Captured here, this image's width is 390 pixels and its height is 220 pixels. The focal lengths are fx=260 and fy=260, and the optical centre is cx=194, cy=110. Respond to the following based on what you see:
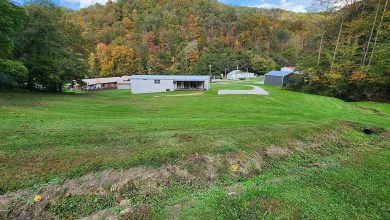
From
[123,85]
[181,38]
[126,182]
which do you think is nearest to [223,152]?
[126,182]

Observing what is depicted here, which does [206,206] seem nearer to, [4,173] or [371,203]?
[371,203]

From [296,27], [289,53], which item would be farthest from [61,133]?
[296,27]

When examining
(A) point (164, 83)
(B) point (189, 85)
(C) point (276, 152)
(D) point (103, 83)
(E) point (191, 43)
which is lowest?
(D) point (103, 83)

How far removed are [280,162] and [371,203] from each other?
8.54 ft

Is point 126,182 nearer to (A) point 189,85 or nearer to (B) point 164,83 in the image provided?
(B) point 164,83

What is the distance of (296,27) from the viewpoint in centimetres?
12244

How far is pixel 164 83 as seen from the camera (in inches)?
1585

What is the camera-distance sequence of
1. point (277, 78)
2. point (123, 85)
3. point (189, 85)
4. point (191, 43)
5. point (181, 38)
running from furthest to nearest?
point (181, 38) → point (191, 43) → point (123, 85) → point (277, 78) → point (189, 85)

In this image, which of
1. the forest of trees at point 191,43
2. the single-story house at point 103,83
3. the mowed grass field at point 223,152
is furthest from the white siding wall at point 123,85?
the mowed grass field at point 223,152

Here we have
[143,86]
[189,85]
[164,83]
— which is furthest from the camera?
[189,85]

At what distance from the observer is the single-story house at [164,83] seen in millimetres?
39406

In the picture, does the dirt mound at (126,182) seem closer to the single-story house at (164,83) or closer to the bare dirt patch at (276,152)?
the bare dirt patch at (276,152)

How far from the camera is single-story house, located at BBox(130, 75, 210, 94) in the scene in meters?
39.4

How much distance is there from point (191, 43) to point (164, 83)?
59346 millimetres
